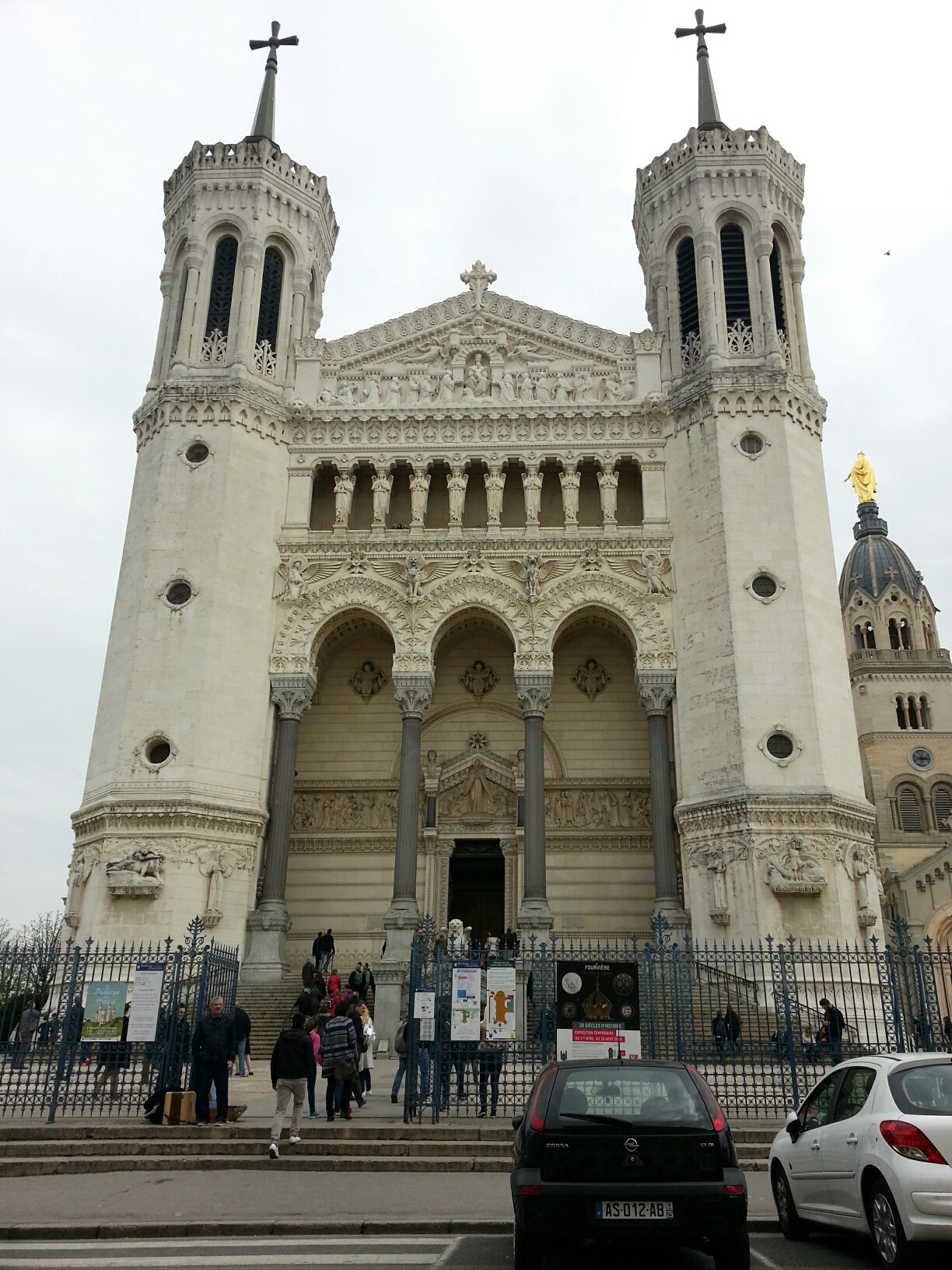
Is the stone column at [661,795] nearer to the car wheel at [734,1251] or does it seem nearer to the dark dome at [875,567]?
the car wheel at [734,1251]

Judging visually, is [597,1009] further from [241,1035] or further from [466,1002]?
[241,1035]

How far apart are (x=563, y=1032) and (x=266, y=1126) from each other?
3.88m

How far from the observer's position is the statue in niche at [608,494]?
93.9ft

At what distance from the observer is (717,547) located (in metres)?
26.9

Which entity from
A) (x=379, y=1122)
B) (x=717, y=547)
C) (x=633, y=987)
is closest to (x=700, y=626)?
(x=717, y=547)

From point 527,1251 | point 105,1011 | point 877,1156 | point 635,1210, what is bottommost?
point 527,1251

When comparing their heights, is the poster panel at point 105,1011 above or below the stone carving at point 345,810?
below

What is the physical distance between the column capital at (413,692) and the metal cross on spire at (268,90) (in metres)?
18.3

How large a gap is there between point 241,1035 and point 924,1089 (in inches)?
523

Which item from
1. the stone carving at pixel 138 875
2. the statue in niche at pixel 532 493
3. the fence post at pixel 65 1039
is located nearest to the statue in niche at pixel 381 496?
the statue in niche at pixel 532 493

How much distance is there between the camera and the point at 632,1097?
7.00 meters

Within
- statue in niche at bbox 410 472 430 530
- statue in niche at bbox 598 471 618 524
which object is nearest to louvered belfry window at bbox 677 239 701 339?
statue in niche at bbox 598 471 618 524

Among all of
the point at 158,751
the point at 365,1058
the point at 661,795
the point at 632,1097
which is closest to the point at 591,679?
the point at 661,795

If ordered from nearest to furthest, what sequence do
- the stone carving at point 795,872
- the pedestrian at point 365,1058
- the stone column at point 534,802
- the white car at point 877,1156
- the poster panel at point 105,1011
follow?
the white car at point 877,1156 < the poster panel at point 105,1011 < the pedestrian at point 365,1058 < the stone carving at point 795,872 < the stone column at point 534,802
